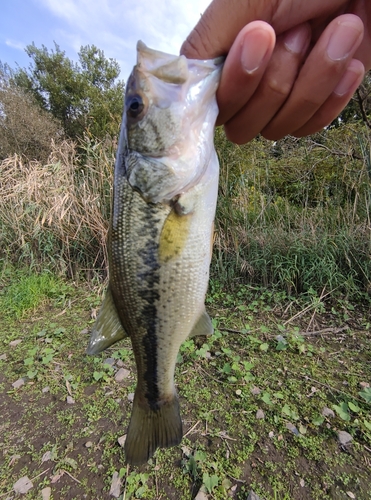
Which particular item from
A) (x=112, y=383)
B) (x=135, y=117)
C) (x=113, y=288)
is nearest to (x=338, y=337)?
(x=112, y=383)

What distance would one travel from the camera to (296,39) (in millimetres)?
1264

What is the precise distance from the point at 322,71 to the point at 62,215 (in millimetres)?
4527

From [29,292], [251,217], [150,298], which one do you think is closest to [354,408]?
[150,298]

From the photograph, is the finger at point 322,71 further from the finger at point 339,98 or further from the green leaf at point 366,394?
the green leaf at point 366,394

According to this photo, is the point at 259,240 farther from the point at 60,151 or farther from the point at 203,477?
the point at 60,151

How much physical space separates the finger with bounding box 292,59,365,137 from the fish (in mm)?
535

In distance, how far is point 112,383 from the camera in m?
2.98

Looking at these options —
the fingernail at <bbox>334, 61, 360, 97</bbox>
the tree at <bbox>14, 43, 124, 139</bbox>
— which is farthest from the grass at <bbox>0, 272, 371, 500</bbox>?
the tree at <bbox>14, 43, 124, 139</bbox>

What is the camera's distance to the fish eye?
123 cm

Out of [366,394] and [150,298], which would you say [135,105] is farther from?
[366,394]

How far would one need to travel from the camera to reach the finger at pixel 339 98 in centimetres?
130

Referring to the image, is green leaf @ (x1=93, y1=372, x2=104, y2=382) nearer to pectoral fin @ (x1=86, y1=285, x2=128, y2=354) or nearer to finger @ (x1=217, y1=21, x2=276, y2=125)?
pectoral fin @ (x1=86, y1=285, x2=128, y2=354)

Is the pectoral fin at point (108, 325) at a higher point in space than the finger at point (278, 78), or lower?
lower

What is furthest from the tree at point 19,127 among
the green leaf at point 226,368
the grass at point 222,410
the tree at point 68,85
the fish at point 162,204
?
the fish at point 162,204
